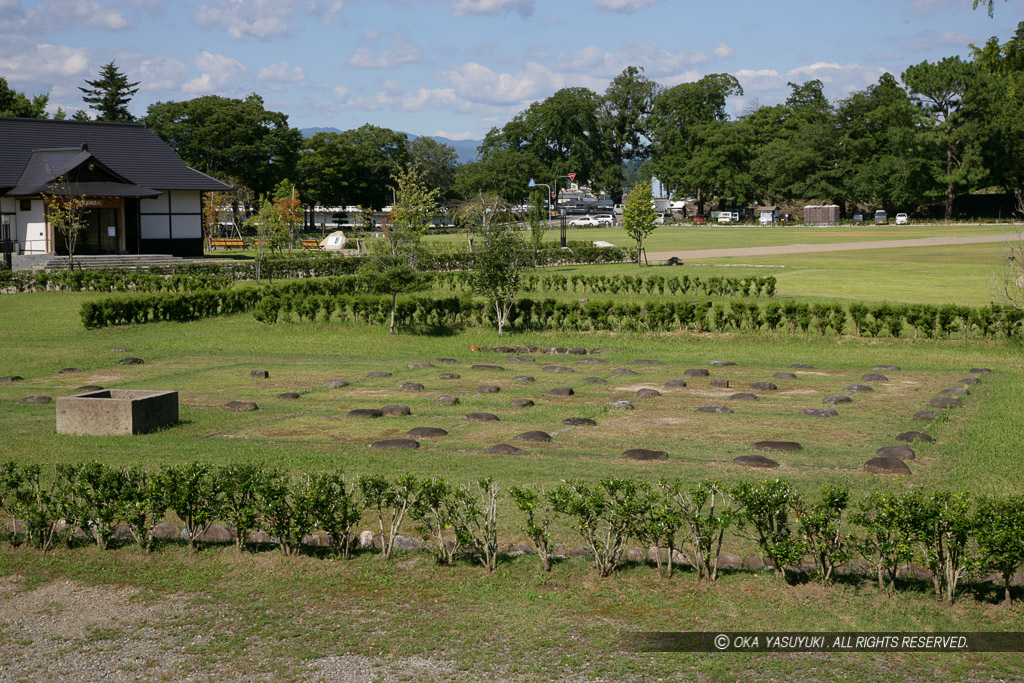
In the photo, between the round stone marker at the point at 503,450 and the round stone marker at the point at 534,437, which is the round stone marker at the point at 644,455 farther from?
the round stone marker at the point at 534,437

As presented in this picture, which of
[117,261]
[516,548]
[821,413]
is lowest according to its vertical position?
[516,548]

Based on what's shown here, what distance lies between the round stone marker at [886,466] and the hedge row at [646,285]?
18.3 m

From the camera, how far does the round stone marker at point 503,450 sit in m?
10.5

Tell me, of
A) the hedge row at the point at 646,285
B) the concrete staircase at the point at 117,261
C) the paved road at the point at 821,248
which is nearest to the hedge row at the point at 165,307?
the hedge row at the point at 646,285

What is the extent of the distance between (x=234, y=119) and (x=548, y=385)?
2465 inches

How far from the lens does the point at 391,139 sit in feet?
326

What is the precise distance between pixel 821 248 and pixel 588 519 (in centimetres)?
5114

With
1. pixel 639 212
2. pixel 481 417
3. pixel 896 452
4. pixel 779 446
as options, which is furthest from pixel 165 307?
pixel 639 212

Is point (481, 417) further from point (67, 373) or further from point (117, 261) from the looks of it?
point (117, 261)

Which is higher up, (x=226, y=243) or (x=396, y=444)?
(x=226, y=243)

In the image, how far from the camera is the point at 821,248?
5434cm

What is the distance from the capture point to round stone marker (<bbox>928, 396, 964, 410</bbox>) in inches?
520

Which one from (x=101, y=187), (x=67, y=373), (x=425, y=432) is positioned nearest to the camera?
(x=425, y=432)

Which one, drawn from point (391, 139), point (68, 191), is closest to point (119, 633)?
point (68, 191)
